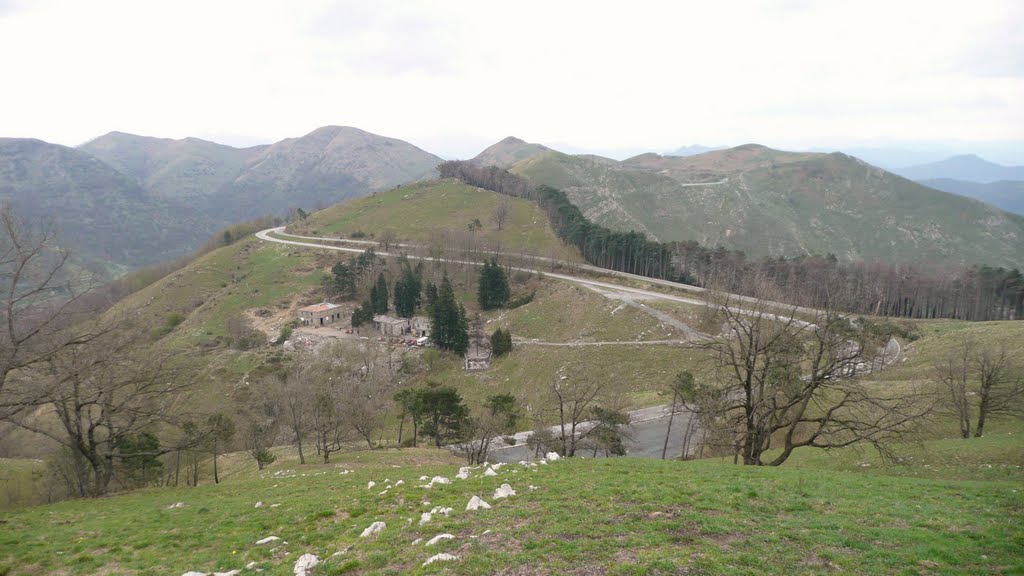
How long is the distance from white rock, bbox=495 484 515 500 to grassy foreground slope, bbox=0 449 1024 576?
312mm

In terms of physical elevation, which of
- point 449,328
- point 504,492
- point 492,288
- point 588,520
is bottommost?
point 449,328

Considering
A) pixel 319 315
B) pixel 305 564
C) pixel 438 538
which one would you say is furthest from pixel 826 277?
pixel 319 315

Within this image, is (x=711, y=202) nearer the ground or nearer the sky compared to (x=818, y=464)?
nearer the sky

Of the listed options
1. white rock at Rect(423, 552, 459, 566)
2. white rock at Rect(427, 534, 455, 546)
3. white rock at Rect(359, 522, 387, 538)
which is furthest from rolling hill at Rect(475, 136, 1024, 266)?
white rock at Rect(423, 552, 459, 566)

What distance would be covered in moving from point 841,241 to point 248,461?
20973cm

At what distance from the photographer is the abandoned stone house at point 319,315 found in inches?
3396

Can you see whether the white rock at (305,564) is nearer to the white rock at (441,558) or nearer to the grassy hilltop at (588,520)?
the grassy hilltop at (588,520)

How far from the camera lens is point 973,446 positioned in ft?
76.5

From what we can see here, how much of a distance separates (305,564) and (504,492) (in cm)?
612

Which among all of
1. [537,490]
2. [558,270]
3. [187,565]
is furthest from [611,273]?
[187,565]

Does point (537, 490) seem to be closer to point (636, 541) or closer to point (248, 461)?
point (636, 541)

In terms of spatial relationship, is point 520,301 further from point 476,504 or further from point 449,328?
point 476,504

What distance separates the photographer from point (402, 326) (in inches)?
3297

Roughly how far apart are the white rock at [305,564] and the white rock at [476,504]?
4361 millimetres
